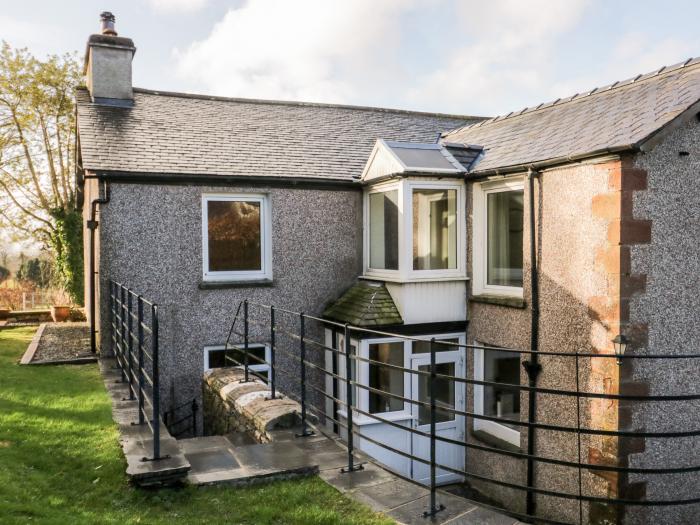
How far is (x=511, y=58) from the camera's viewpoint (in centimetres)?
1855

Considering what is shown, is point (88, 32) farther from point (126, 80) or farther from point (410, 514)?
point (410, 514)

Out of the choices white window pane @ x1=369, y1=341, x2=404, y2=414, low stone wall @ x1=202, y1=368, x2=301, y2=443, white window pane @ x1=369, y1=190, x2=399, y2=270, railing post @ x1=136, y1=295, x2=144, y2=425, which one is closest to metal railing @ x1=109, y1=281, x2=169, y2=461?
railing post @ x1=136, y1=295, x2=144, y2=425

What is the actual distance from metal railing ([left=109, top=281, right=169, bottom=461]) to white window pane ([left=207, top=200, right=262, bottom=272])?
1.50m


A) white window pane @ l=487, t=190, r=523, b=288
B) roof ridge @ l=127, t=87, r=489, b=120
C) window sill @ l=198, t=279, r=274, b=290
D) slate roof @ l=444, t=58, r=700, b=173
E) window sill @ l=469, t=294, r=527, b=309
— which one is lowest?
window sill @ l=469, t=294, r=527, b=309

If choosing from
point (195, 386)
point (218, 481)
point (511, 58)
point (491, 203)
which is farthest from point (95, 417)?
point (511, 58)

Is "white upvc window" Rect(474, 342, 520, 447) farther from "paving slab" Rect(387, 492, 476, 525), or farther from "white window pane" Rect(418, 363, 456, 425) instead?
"paving slab" Rect(387, 492, 476, 525)

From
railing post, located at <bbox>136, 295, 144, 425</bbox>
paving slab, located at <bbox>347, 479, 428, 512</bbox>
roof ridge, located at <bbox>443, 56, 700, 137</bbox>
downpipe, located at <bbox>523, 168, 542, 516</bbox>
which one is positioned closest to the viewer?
paving slab, located at <bbox>347, 479, 428, 512</bbox>

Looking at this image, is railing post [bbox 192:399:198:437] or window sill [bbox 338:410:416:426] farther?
railing post [bbox 192:399:198:437]

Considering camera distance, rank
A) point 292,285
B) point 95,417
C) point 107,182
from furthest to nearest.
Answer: point 292,285 < point 107,182 < point 95,417

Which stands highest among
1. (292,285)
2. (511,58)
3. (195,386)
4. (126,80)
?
(511,58)

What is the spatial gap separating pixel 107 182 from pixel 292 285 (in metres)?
3.37

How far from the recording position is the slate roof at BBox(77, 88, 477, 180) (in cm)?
982

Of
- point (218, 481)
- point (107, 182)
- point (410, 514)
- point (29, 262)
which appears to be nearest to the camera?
point (410, 514)

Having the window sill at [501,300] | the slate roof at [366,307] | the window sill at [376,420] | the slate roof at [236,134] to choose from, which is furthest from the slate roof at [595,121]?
the window sill at [376,420]
